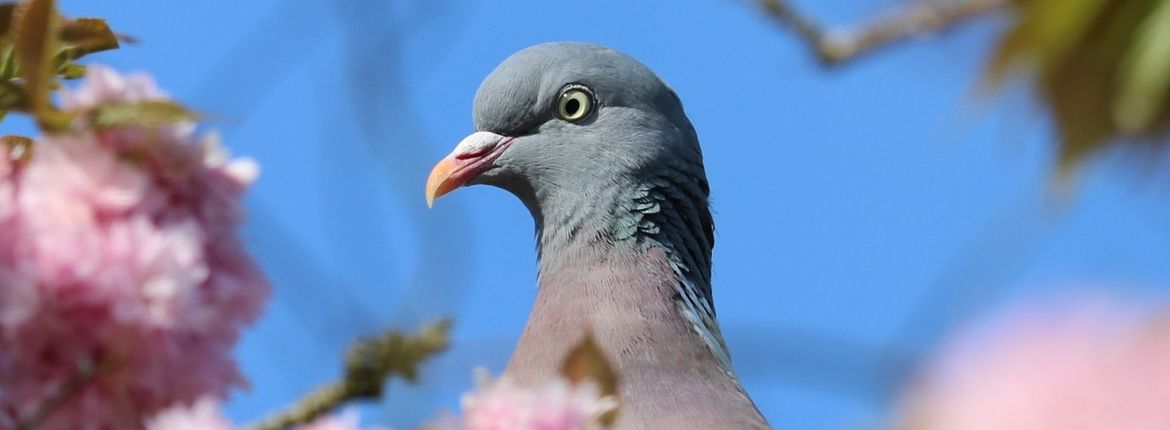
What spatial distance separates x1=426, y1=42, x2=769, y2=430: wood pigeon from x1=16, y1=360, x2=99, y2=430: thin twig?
1.98 metres

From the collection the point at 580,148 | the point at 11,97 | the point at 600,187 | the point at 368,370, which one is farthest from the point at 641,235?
the point at 11,97

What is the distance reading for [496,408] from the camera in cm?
109

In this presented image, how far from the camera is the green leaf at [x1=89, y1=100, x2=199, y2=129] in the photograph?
116 centimetres

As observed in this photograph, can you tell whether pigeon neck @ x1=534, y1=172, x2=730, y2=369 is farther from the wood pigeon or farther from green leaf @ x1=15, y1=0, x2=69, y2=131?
green leaf @ x1=15, y1=0, x2=69, y2=131

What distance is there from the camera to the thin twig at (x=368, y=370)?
4.20 feet

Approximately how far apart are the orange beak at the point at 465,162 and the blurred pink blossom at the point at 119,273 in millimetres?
2379

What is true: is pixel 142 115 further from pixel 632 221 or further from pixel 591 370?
pixel 632 221

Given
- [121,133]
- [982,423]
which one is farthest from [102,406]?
[982,423]

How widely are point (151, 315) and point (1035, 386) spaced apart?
1.91 feet

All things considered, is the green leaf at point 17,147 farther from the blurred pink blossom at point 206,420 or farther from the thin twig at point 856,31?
the thin twig at point 856,31

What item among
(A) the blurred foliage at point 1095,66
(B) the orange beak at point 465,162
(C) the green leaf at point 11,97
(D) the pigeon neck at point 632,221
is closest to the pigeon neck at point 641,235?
(D) the pigeon neck at point 632,221

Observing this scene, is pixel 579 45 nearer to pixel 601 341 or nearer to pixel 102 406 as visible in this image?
pixel 601 341

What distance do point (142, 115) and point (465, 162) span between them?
2.52m

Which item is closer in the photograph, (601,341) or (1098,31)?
(601,341)
